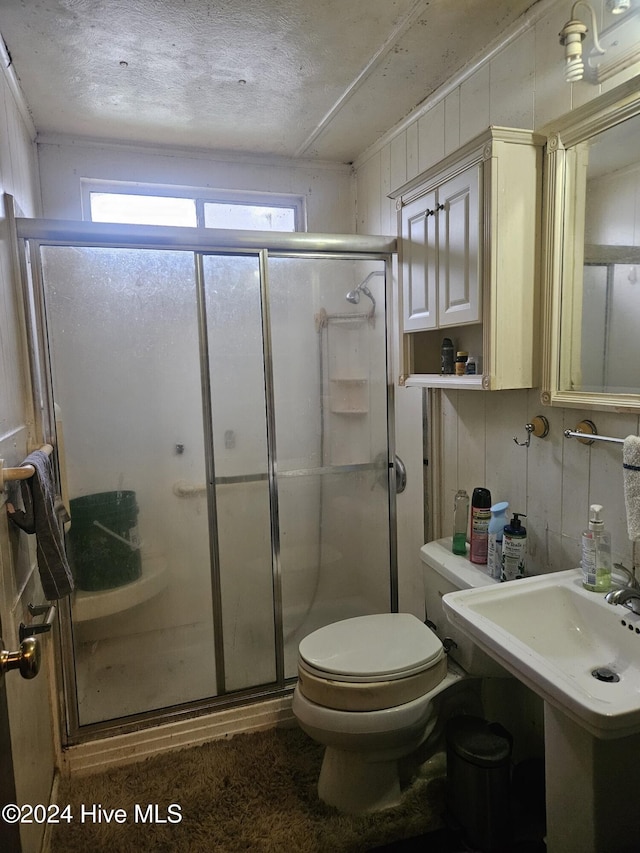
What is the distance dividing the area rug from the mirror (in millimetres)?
1341

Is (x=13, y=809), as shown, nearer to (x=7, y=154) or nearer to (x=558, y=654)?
(x=558, y=654)

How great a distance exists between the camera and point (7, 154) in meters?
1.62

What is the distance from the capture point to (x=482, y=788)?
1.50 m

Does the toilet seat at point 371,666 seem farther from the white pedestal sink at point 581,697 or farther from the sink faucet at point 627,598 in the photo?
the sink faucet at point 627,598

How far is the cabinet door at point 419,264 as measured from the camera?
1822mm

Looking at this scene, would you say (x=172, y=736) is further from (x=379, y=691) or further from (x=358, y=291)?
(x=358, y=291)

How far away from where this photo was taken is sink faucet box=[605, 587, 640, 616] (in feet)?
4.05

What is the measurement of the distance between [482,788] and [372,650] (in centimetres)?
46

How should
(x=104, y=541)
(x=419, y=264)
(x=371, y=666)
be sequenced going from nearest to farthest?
(x=371, y=666) < (x=419, y=264) < (x=104, y=541)

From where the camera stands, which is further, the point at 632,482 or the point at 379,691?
the point at 379,691

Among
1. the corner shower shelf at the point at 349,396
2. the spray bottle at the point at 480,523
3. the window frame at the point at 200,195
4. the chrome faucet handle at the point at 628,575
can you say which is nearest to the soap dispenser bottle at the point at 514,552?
the spray bottle at the point at 480,523

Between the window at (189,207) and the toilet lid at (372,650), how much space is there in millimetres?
1773

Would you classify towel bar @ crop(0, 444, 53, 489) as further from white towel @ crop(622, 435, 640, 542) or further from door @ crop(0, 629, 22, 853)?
white towel @ crop(622, 435, 640, 542)

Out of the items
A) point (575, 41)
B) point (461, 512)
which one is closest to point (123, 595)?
point (461, 512)
